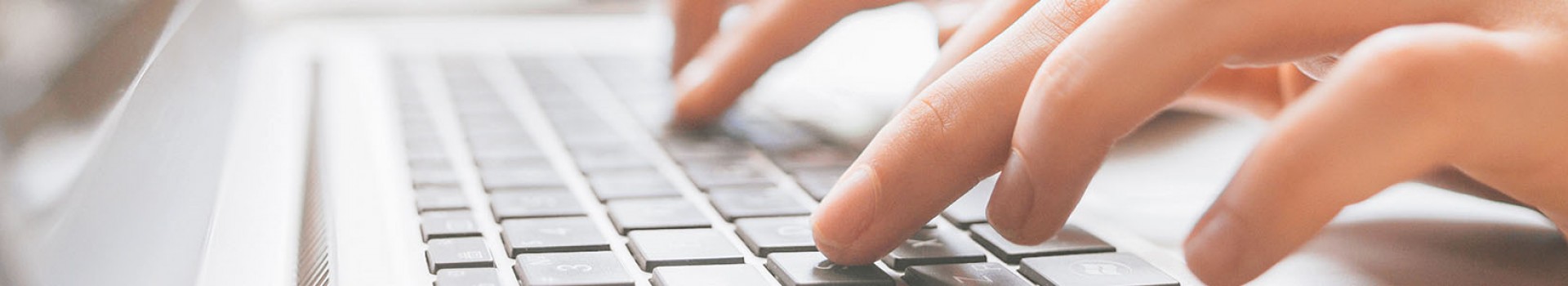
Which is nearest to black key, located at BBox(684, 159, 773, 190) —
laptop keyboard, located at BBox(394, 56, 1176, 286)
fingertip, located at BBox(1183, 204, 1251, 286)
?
laptop keyboard, located at BBox(394, 56, 1176, 286)

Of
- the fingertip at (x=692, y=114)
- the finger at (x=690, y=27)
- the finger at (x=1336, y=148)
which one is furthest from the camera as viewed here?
the finger at (x=690, y=27)

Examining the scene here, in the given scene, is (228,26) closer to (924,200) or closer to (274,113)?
(274,113)

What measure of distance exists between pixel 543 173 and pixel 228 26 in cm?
30

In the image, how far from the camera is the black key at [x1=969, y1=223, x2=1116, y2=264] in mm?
355

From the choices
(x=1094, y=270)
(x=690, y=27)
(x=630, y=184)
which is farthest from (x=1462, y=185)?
(x=690, y=27)

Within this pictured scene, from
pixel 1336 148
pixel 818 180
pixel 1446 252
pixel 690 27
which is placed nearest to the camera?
pixel 1336 148

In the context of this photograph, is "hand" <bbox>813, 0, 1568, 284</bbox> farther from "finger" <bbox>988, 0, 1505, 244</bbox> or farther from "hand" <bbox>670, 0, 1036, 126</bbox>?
"hand" <bbox>670, 0, 1036, 126</bbox>

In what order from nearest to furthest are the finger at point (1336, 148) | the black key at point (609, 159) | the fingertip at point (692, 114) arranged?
the finger at point (1336, 148) → the black key at point (609, 159) → the fingertip at point (692, 114)

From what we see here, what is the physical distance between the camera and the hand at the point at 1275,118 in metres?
0.27

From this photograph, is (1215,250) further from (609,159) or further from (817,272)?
(609,159)

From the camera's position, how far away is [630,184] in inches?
18.3

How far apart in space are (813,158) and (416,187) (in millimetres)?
164

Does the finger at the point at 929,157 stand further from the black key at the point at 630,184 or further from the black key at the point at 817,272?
the black key at the point at 630,184

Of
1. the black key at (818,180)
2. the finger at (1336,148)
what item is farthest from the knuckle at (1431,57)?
the black key at (818,180)
